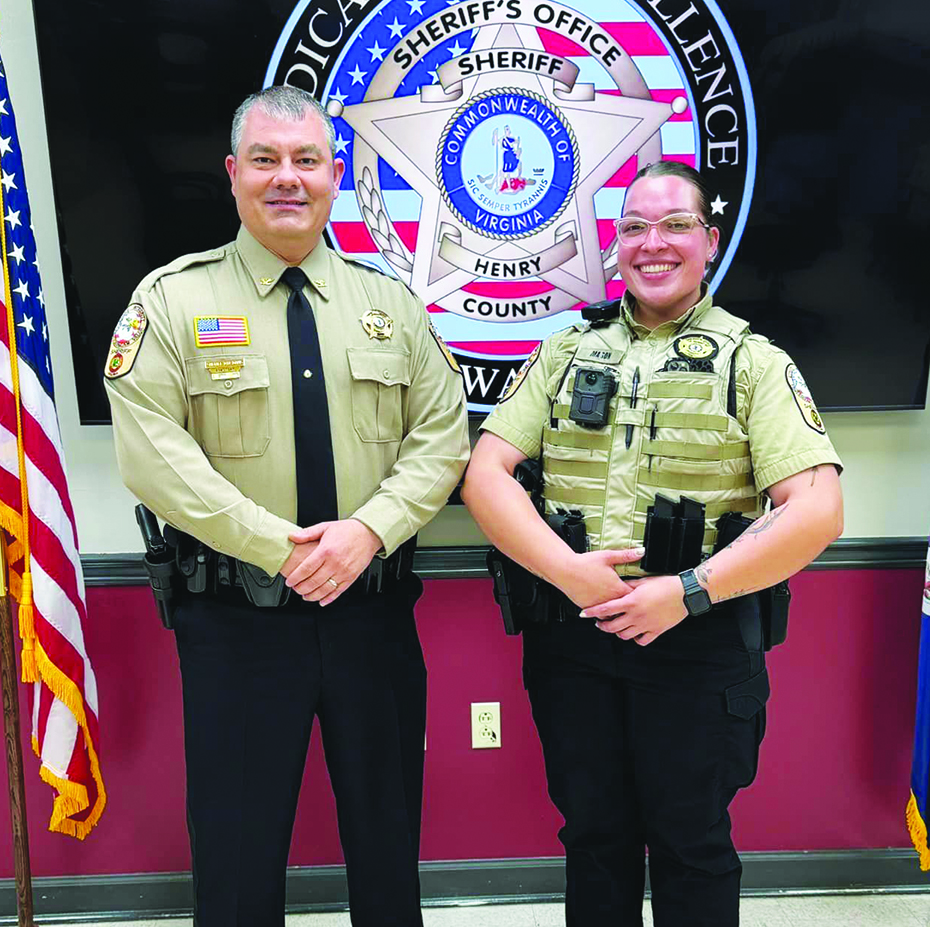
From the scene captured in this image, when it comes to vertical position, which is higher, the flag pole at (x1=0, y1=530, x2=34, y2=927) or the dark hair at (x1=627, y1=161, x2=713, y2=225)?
the dark hair at (x1=627, y1=161, x2=713, y2=225)

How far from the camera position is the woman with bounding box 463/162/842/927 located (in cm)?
138

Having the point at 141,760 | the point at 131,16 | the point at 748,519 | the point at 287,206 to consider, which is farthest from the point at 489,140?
the point at 141,760

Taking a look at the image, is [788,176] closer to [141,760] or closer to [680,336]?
[680,336]

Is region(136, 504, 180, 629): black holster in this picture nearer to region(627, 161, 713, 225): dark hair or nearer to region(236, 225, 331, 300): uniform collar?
region(236, 225, 331, 300): uniform collar

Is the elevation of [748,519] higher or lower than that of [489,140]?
lower

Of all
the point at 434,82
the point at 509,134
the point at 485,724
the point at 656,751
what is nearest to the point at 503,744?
the point at 485,724

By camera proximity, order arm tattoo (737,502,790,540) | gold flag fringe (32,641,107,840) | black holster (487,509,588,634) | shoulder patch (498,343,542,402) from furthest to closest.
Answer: gold flag fringe (32,641,107,840), shoulder patch (498,343,542,402), black holster (487,509,588,634), arm tattoo (737,502,790,540)

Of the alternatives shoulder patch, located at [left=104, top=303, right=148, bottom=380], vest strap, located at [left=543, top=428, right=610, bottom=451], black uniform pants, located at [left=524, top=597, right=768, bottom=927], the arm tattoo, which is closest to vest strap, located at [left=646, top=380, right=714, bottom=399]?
vest strap, located at [left=543, top=428, right=610, bottom=451]

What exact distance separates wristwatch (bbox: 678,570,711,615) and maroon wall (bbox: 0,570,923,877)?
2.48ft

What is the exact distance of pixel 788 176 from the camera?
1.88m

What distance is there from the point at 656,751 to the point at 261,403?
3.09ft

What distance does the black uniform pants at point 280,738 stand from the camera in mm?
1486

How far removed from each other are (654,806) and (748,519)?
1.79ft

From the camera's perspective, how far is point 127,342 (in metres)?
1.43
